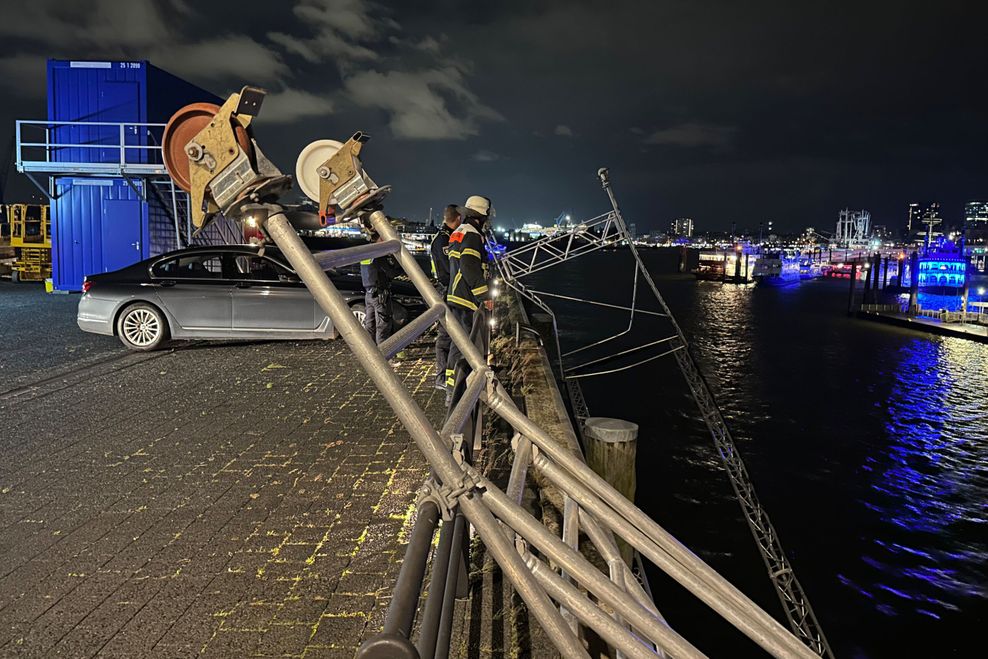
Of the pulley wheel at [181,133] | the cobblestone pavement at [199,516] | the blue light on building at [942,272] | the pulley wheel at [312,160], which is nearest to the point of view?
the pulley wheel at [181,133]

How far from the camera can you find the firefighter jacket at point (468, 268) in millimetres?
6582

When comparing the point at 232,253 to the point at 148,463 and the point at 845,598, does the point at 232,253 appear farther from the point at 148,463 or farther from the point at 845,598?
the point at 845,598

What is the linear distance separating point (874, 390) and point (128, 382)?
2119 cm

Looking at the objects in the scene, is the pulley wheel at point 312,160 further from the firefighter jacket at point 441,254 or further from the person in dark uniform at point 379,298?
the firefighter jacket at point 441,254

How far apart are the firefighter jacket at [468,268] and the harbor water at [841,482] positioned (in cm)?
523

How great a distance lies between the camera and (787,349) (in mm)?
28359

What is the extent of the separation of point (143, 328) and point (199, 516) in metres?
6.67

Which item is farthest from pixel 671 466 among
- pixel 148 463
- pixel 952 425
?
pixel 148 463

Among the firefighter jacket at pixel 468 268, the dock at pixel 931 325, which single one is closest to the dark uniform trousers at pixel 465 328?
the firefighter jacket at pixel 468 268

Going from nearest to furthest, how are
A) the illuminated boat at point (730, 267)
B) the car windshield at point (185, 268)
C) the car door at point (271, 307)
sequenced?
the car door at point (271, 307) < the car windshield at point (185, 268) < the illuminated boat at point (730, 267)

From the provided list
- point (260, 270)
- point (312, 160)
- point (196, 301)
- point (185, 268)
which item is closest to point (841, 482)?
point (260, 270)

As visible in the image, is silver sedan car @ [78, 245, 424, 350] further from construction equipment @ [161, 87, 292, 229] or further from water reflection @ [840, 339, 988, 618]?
water reflection @ [840, 339, 988, 618]

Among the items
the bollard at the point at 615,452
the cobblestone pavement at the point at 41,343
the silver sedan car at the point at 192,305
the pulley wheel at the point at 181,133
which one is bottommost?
the cobblestone pavement at the point at 41,343

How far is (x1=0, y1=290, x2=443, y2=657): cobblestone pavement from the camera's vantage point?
10.2 feet
